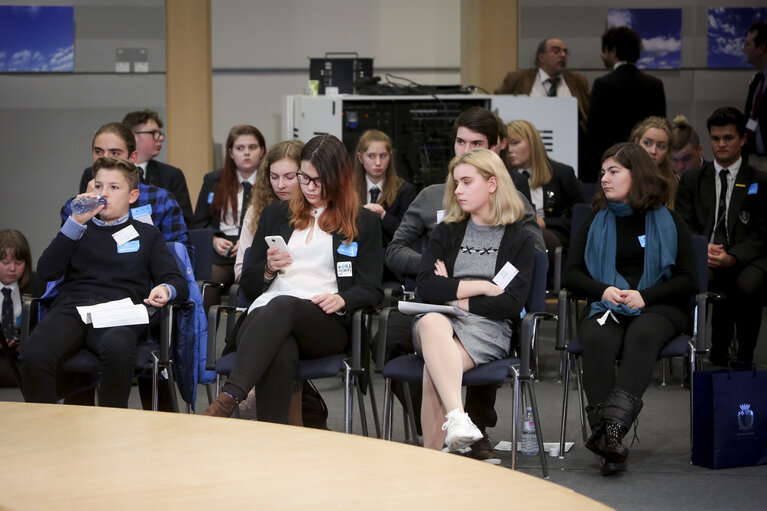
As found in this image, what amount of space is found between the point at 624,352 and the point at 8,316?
3.22m

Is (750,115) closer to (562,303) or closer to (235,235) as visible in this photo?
(562,303)

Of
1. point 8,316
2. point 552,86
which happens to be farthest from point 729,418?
point 552,86

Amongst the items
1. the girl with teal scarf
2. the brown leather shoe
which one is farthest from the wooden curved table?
the girl with teal scarf

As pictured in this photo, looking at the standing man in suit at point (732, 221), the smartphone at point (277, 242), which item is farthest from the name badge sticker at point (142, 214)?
the standing man in suit at point (732, 221)

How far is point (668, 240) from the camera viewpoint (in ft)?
13.9

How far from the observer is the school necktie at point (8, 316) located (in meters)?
5.20

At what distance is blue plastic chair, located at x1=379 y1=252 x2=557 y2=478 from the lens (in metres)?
3.77

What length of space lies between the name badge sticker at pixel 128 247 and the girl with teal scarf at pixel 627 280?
186 cm

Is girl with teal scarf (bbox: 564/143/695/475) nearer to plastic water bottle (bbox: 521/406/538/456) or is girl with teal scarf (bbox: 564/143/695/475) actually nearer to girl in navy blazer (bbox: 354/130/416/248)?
plastic water bottle (bbox: 521/406/538/456)

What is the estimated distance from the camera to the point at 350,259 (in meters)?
4.08

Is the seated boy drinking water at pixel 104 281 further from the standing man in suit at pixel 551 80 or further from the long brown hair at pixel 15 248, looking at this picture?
the standing man in suit at pixel 551 80

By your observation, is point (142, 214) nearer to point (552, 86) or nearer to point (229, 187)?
point (229, 187)

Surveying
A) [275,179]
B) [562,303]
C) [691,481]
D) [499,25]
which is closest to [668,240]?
[562,303]

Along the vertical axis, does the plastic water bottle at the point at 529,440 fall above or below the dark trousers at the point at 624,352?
below
